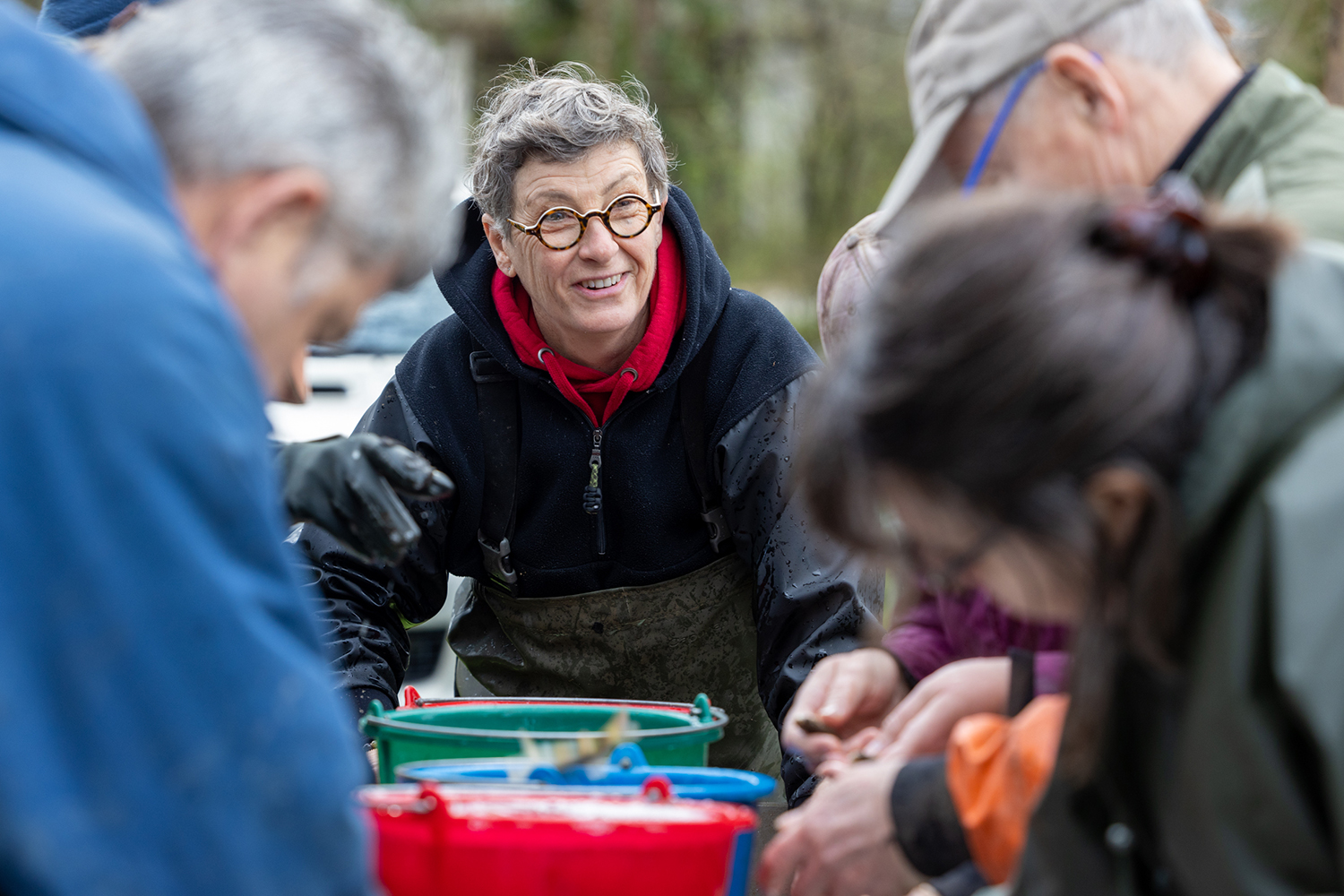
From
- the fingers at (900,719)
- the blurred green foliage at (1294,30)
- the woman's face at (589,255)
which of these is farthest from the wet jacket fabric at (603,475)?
the blurred green foliage at (1294,30)

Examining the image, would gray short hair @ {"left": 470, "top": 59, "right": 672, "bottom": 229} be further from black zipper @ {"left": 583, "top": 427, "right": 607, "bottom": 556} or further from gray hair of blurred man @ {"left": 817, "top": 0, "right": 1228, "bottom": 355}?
gray hair of blurred man @ {"left": 817, "top": 0, "right": 1228, "bottom": 355}

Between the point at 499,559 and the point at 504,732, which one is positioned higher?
the point at 504,732

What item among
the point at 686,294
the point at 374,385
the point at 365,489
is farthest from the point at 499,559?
the point at 374,385

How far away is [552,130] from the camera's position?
8.74ft

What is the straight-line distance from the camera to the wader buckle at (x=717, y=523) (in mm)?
2598

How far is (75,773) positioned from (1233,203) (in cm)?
131

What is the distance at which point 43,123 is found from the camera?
1.06 meters

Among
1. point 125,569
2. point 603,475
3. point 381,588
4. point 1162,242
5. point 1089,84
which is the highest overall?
point 1089,84

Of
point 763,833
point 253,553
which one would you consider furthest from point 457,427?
point 253,553

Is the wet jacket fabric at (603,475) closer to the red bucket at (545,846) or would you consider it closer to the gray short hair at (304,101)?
the red bucket at (545,846)

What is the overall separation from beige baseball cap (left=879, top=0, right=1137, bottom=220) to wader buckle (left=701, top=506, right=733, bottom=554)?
1.05 metres

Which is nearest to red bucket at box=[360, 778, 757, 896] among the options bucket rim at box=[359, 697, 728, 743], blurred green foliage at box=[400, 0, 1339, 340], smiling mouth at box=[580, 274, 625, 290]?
bucket rim at box=[359, 697, 728, 743]

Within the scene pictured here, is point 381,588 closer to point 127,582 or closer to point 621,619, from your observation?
point 621,619

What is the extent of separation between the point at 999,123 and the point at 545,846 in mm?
981
